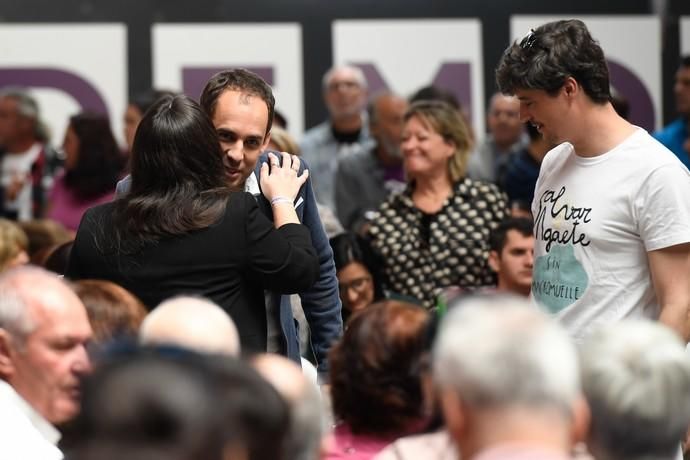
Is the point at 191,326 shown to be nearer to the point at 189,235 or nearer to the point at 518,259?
the point at 189,235

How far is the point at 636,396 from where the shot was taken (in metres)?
2.54

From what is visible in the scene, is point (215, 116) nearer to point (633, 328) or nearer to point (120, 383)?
point (633, 328)

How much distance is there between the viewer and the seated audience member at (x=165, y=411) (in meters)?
1.95

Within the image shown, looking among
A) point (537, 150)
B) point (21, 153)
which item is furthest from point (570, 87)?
point (21, 153)

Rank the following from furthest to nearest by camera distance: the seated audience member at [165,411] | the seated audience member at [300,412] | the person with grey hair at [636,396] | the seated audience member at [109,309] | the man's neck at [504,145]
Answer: the man's neck at [504,145], the seated audience member at [109,309], the person with grey hair at [636,396], the seated audience member at [300,412], the seated audience member at [165,411]

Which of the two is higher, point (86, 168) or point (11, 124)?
point (11, 124)

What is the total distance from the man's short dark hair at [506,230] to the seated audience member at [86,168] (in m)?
2.09

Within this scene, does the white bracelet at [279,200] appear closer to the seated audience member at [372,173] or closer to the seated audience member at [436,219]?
the seated audience member at [436,219]

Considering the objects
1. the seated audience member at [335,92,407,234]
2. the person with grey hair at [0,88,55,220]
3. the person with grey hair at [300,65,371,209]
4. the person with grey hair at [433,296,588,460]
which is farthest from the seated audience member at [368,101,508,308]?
the person with grey hair at [433,296,588,460]

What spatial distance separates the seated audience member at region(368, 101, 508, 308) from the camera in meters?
6.22

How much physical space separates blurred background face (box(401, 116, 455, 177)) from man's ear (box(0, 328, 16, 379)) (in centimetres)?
326

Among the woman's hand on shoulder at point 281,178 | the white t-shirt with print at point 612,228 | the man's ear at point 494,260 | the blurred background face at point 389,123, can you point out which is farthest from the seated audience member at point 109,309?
the blurred background face at point 389,123

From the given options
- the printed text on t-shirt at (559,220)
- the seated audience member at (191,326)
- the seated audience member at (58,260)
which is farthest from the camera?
the seated audience member at (58,260)

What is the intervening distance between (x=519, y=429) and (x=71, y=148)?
5.48 meters
